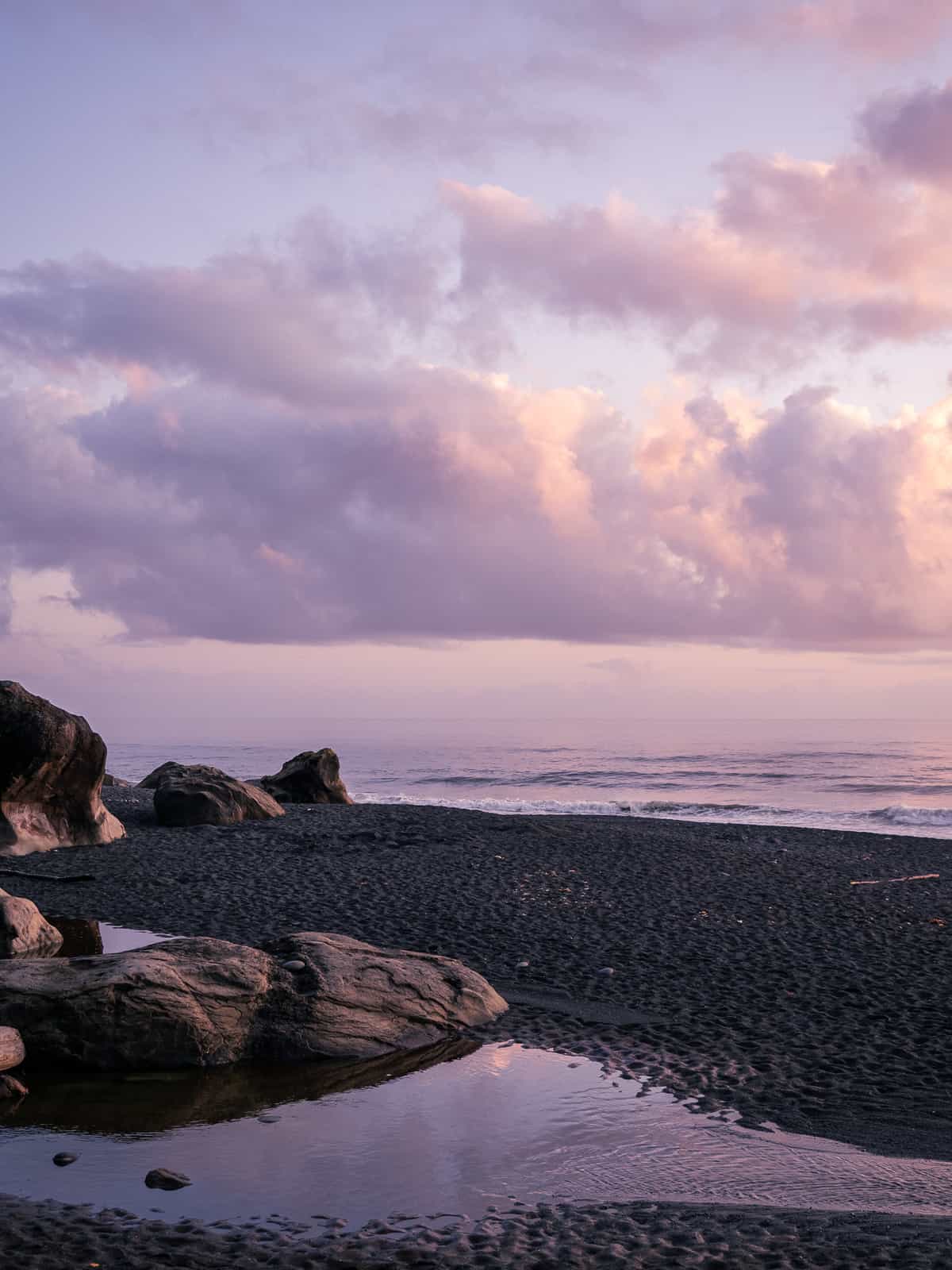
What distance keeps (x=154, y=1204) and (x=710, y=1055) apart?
4953mm

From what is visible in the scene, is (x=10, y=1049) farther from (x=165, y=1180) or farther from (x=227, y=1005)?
(x=165, y=1180)

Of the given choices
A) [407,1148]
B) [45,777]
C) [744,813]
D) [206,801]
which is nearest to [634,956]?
[407,1148]

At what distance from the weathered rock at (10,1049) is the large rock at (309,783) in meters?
22.9

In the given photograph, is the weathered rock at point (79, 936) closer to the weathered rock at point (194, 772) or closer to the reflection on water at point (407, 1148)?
the reflection on water at point (407, 1148)

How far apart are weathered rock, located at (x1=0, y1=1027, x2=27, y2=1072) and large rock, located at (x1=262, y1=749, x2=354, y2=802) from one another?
22.9 meters

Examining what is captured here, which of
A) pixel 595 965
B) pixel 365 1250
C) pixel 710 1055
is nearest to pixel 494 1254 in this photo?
pixel 365 1250

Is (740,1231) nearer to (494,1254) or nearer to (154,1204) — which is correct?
(494,1254)

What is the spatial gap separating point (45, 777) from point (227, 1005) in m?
14.2

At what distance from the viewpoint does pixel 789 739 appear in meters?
102

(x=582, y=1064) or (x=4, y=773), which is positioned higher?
(x=4, y=773)

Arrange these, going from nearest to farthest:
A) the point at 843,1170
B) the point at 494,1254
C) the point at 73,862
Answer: the point at 494,1254 → the point at 843,1170 → the point at 73,862

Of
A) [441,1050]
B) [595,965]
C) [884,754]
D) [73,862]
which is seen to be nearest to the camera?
[441,1050]

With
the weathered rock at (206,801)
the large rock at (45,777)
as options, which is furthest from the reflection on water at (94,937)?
the weathered rock at (206,801)

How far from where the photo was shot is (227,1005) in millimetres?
9148
